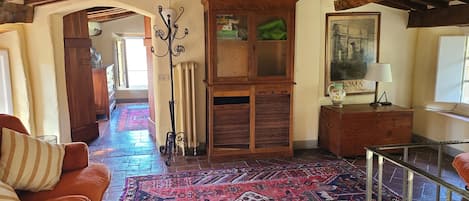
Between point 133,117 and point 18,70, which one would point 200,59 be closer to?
point 18,70

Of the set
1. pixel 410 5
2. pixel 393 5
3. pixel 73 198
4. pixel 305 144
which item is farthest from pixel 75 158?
pixel 410 5

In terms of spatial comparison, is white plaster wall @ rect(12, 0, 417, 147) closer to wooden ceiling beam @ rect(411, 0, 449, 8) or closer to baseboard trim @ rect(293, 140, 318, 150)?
baseboard trim @ rect(293, 140, 318, 150)

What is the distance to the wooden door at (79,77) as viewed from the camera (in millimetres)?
5398

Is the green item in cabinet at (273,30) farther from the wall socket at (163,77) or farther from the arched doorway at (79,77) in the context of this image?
the arched doorway at (79,77)

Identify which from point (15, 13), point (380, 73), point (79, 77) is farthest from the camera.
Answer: point (79, 77)

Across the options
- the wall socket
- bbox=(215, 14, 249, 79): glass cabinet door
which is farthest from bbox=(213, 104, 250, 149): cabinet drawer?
the wall socket

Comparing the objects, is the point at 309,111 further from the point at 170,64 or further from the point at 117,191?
the point at 117,191

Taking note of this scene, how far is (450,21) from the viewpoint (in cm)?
457

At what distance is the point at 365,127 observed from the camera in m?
4.79

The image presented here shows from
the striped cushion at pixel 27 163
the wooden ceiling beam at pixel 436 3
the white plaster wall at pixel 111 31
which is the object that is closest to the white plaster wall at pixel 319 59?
the wooden ceiling beam at pixel 436 3

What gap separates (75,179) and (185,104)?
235cm

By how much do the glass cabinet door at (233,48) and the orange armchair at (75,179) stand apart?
205 centimetres

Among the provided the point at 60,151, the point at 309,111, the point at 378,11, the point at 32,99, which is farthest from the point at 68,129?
the point at 378,11

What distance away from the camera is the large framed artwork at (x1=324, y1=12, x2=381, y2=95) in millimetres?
5188
